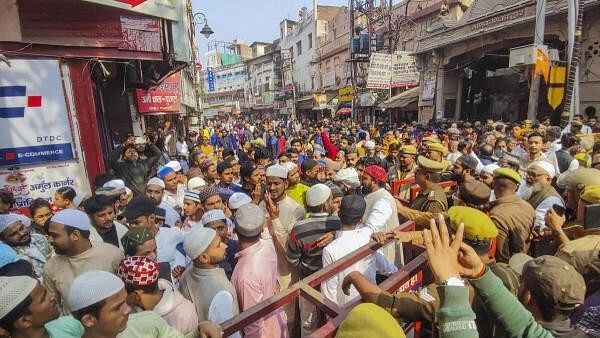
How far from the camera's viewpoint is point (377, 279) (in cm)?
262

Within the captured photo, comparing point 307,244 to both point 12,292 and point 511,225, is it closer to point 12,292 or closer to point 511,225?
point 511,225

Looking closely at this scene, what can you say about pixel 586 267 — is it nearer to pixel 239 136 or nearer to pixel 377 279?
pixel 377 279

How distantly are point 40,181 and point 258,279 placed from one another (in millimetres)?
3825

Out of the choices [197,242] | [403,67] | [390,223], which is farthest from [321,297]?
[403,67]

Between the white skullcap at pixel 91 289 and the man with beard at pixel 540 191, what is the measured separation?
3256mm

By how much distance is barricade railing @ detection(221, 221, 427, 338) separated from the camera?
4.61 feet

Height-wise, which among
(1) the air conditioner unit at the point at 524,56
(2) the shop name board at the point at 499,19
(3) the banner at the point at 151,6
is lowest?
(1) the air conditioner unit at the point at 524,56

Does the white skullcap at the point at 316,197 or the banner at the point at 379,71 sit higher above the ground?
the banner at the point at 379,71

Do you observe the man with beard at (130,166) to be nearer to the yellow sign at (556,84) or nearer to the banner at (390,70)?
the yellow sign at (556,84)

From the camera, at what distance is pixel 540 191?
3422 mm

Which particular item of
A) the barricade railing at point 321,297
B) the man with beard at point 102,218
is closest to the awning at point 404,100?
the man with beard at point 102,218

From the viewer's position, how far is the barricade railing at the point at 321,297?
1404mm

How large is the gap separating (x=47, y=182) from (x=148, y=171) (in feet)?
4.50

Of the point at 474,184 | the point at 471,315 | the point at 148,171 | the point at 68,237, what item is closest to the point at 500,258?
the point at 474,184
